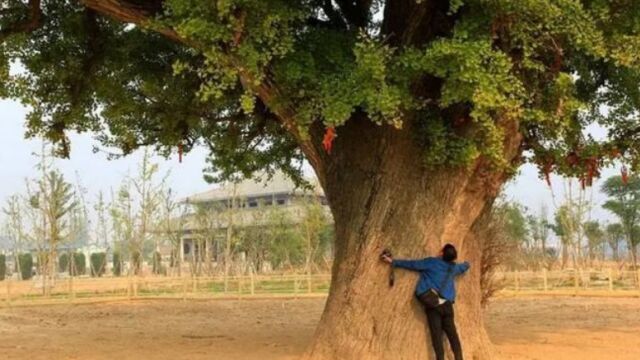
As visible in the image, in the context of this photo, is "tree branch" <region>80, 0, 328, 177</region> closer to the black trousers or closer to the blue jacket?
the blue jacket

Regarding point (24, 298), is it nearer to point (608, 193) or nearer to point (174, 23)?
point (174, 23)

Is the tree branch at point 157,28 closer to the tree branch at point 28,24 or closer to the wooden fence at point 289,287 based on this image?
the tree branch at point 28,24

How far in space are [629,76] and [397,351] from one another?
15.0 feet

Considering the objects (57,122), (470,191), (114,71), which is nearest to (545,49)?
(470,191)

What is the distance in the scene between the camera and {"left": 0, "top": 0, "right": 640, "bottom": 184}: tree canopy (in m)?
6.68

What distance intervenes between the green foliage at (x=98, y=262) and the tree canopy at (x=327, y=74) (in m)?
36.5

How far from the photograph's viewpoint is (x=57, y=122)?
10516mm

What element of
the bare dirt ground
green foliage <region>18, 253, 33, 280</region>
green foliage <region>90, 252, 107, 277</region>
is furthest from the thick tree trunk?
green foliage <region>18, 253, 33, 280</region>

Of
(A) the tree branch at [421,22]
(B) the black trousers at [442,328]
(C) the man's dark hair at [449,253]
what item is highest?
(A) the tree branch at [421,22]

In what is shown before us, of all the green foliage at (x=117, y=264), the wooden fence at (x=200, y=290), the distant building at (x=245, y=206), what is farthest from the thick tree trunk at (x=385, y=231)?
the green foliage at (x=117, y=264)

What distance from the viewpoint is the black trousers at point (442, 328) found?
7.96 m

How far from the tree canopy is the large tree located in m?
0.02

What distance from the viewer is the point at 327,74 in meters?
7.48

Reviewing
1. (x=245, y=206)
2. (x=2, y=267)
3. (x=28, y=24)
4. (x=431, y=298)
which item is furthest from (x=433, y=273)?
(x=2, y=267)
